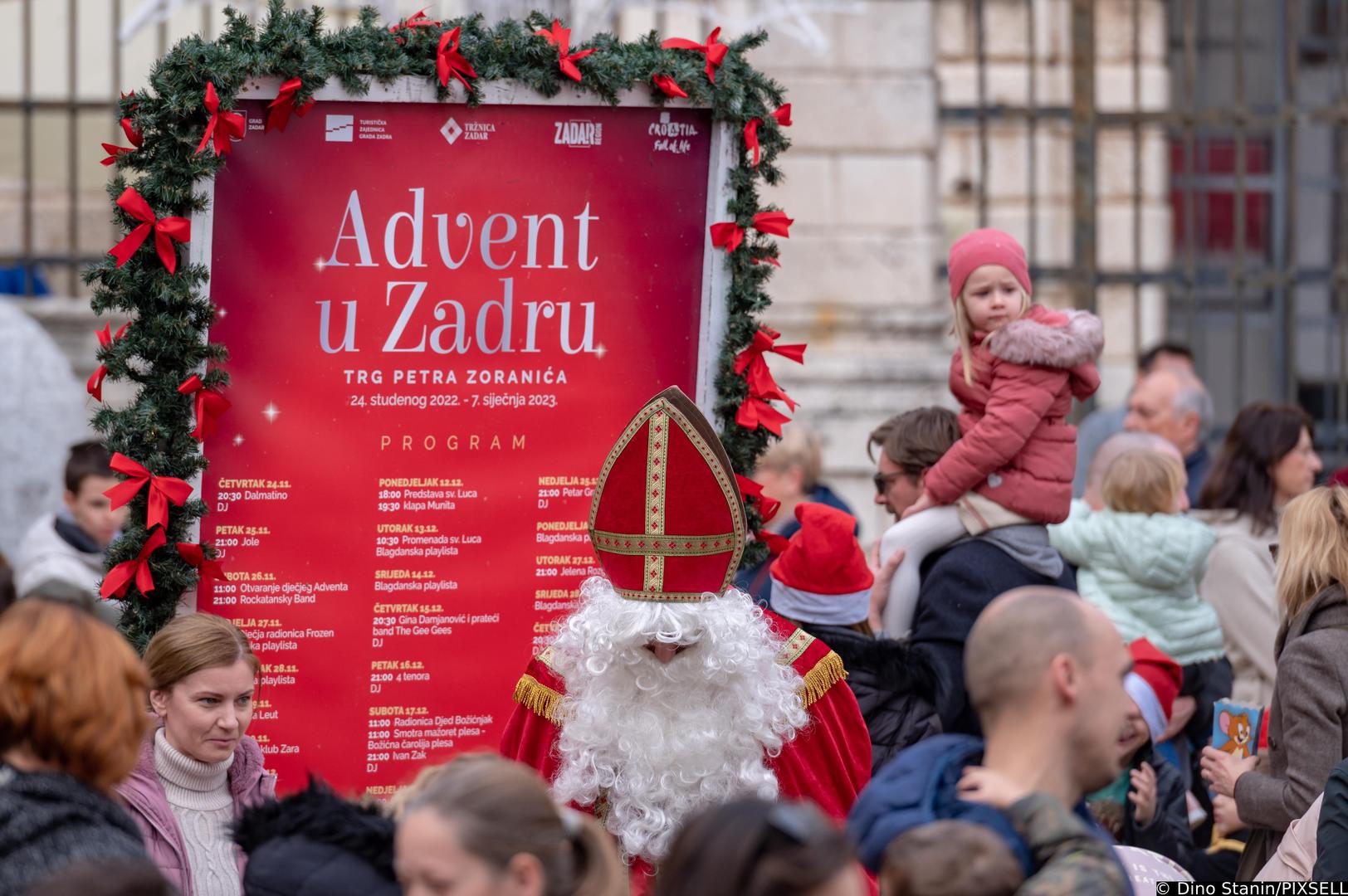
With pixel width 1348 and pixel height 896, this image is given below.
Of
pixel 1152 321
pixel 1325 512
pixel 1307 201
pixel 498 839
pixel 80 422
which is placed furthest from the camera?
pixel 1307 201

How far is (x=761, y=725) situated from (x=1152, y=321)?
6.38m

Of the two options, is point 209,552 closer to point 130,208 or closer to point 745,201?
point 130,208

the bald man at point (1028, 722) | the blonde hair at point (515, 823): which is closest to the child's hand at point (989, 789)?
the bald man at point (1028, 722)

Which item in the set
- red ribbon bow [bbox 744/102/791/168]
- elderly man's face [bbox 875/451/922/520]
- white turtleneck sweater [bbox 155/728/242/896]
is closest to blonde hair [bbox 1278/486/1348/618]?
elderly man's face [bbox 875/451/922/520]

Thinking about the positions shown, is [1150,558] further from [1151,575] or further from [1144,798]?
[1144,798]

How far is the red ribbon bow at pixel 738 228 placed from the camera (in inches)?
172

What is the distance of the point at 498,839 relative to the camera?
261 centimetres

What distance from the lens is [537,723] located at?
4.00 meters

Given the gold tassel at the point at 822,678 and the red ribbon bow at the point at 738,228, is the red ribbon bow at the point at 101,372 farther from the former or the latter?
the gold tassel at the point at 822,678

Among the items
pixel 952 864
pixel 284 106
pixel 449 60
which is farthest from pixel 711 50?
pixel 952 864

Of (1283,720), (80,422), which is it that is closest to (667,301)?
(1283,720)

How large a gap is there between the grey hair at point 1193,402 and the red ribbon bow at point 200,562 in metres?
4.32

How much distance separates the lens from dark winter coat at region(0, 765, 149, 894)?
8.50 feet

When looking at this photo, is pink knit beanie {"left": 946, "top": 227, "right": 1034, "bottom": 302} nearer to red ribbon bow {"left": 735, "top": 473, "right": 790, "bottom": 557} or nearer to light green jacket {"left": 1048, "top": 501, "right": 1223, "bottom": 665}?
→ red ribbon bow {"left": 735, "top": 473, "right": 790, "bottom": 557}
